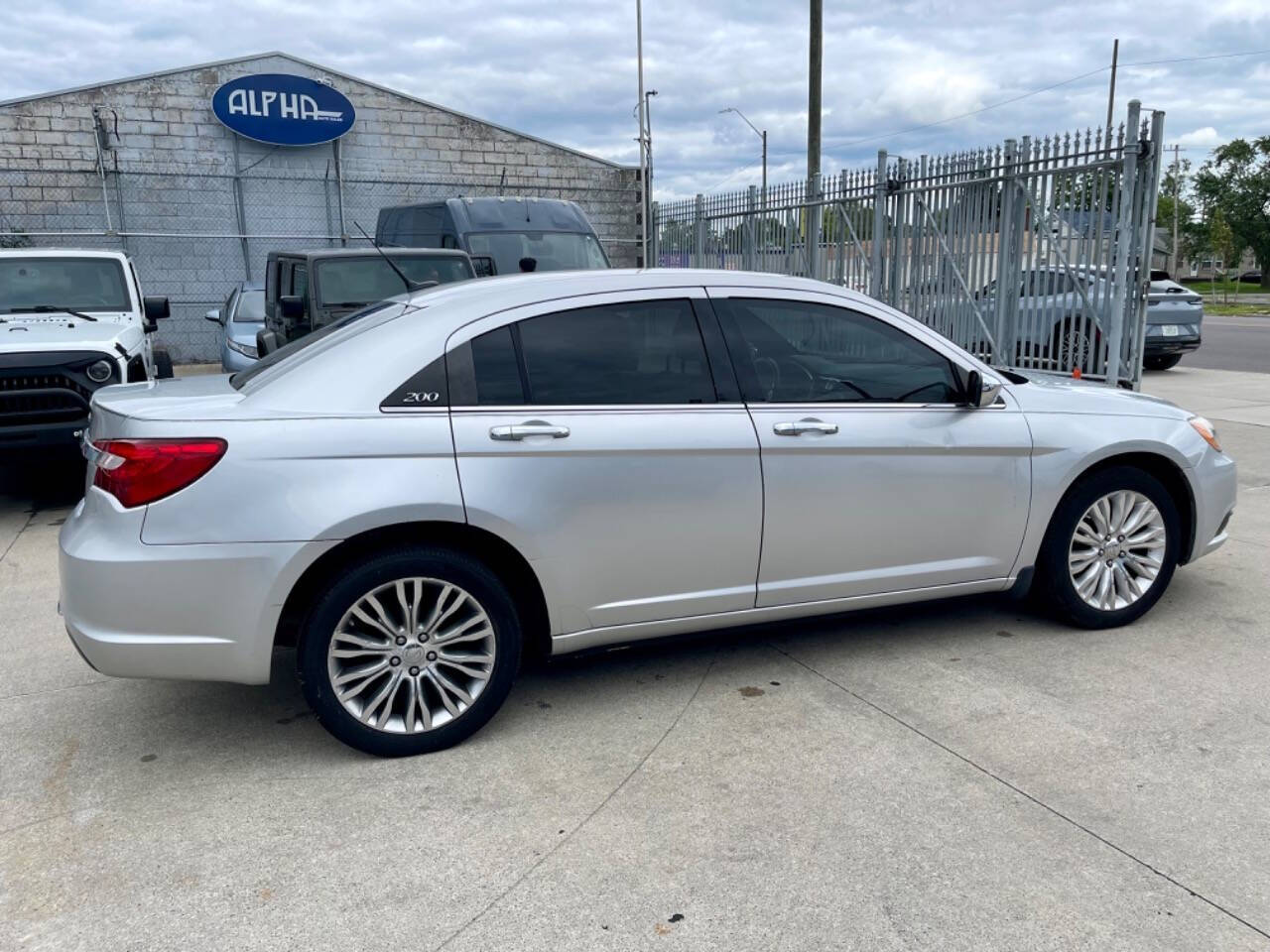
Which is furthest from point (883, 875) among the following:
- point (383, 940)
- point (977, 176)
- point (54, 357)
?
point (977, 176)

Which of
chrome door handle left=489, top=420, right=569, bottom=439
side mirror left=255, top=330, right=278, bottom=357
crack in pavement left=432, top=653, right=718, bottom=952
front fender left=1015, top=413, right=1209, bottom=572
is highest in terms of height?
side mirror left=255, top=330, right=278, bottom=357

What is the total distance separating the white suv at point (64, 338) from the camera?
23.5ft

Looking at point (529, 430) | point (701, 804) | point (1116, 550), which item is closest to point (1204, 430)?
point (1116, 550)

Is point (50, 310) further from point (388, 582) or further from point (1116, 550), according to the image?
point (1116, 550)

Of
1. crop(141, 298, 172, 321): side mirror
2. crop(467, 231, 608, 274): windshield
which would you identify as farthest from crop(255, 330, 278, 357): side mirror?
crop(467, 231, 608, 274): windshield

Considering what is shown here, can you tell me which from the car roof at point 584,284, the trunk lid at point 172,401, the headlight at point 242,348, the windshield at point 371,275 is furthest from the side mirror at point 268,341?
the car roof at point 584,284

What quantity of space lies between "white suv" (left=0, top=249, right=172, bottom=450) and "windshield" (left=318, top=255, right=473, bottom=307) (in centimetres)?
141

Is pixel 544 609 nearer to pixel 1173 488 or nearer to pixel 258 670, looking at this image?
pixel 258 670

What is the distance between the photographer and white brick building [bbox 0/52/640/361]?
54.2 feet

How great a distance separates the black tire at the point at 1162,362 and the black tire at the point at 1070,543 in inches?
518

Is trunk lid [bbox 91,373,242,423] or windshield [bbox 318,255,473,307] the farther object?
windshield [bbox 318,255,473,307]

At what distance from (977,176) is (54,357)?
8713mm

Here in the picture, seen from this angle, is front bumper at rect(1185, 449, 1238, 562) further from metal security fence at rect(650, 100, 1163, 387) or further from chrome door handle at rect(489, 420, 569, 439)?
metal security fence at rect(650, 100, 1163, 387)

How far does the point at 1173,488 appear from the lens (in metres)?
4.89
